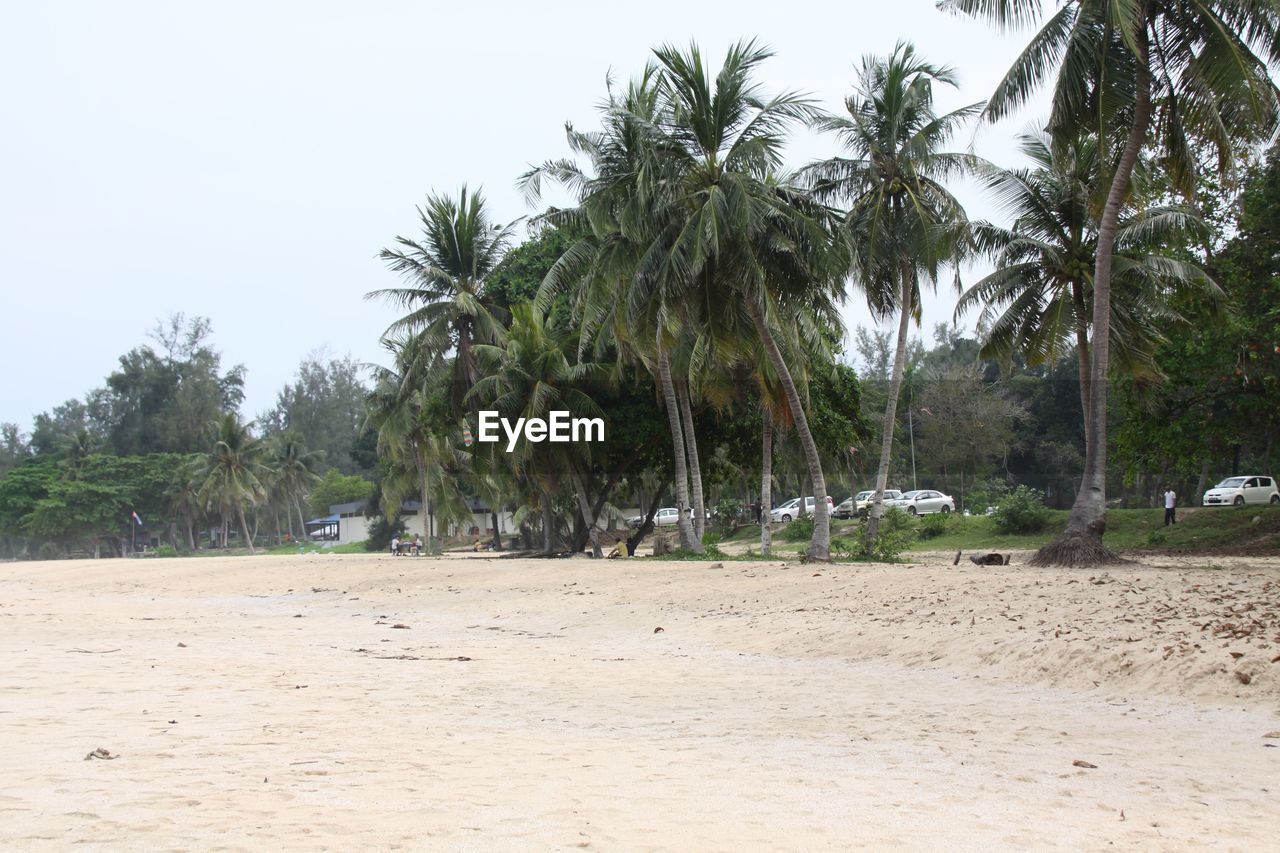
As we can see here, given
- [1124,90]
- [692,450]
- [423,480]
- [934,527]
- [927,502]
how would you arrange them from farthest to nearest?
1. [423,480]
2. [927,502]
3. [934,527]
4. [692,450]
5. [1124,90]

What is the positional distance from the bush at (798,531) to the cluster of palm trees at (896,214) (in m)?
14.1

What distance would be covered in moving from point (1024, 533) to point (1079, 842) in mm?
29178

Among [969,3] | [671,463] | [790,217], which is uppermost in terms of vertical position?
[969,3]

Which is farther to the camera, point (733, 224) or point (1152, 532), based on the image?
point (1152, 532)

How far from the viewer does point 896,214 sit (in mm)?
21906

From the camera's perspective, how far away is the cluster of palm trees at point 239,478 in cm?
5931

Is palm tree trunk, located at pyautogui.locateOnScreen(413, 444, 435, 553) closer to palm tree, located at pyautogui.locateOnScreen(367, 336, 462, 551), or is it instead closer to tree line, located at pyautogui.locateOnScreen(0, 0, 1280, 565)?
palm tree, located at pyautogui.locateOnScreen(367, 336, 462, 551)

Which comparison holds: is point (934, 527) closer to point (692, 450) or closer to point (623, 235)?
point (692, 450)

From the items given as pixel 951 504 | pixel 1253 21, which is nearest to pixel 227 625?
pixel 1253 21

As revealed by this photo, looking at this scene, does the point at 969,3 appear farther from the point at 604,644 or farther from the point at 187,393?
the point at 187,393

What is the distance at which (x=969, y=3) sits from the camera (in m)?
17.9

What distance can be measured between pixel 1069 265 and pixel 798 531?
66.5 ft

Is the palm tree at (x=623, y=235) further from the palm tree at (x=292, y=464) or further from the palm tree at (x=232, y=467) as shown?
the palm tree at (x=292, y=464)

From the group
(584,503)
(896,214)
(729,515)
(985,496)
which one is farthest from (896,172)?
(729,515)
